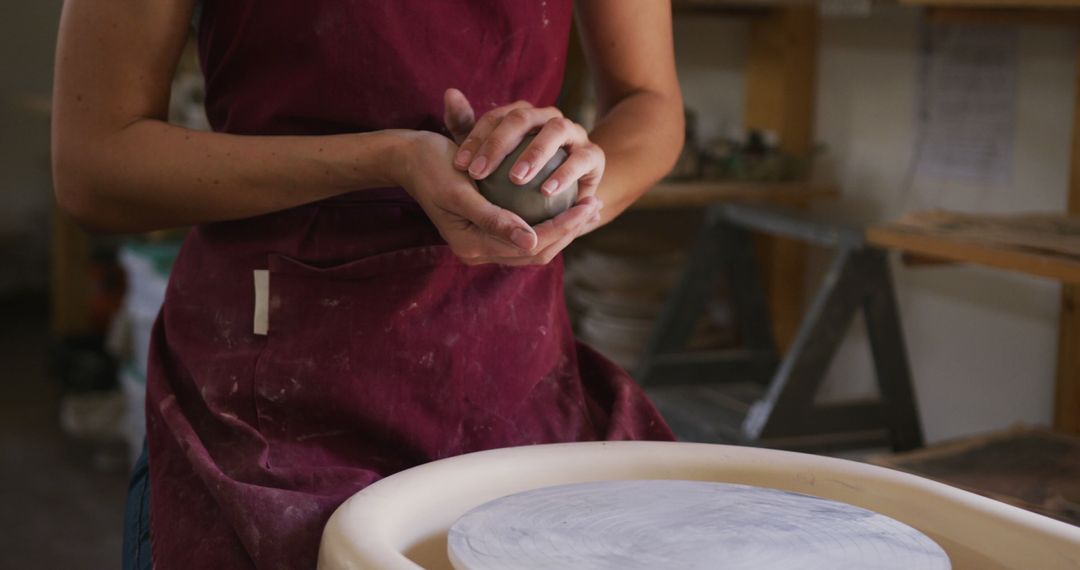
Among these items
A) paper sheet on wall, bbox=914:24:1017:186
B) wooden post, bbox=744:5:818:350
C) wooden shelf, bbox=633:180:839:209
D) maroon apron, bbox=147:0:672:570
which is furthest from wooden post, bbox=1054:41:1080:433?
maroon apron, bbox=147:0:672:570

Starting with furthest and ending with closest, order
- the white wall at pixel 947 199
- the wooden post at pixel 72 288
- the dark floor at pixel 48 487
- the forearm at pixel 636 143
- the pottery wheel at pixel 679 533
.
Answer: the wooden post at pixel 72 288
the dark floor at pixel 48 487
the white wall at pixel 947 199
the forearm at pixel 636 143
the pottery wheel at pixel 679 533

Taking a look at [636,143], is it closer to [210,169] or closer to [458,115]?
[458,115]

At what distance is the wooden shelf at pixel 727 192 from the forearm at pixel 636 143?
1230mm

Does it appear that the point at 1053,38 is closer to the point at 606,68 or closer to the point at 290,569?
the point at 606,68

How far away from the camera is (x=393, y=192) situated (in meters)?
1.07

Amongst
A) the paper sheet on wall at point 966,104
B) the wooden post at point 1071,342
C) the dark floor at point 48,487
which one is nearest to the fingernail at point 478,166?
the wooden post at point 1071,342

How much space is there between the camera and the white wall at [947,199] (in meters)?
2.23

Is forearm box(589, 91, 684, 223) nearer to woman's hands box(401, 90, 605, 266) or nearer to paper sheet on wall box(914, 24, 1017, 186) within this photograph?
woman's hands box(401, 90, 605, 266)

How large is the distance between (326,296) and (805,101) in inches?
76.7

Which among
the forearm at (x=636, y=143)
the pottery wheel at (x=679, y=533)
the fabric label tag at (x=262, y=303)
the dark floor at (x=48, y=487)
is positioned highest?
the forearm at (x=636, y=143)

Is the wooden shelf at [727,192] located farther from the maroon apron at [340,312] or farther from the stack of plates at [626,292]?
the maroon apron at [340,312]

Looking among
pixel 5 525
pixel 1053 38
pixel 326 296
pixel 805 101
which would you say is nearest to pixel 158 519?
pixel 326 296

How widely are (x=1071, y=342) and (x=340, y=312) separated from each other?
157cm

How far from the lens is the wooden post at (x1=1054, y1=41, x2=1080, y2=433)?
212 cm
